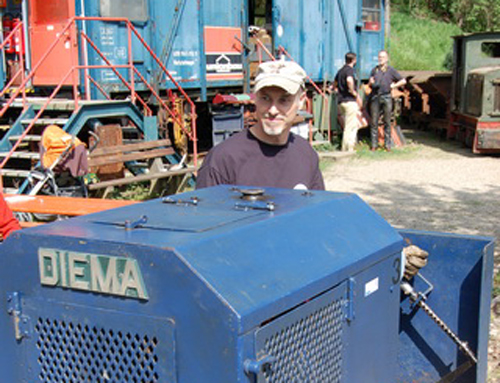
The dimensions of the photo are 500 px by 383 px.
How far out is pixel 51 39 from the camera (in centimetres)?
1158

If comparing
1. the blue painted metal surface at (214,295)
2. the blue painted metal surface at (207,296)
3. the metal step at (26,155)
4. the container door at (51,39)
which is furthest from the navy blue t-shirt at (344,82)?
the blue painted metal surface at (207,296)

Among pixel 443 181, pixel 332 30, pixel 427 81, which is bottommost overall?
pixel 443 181

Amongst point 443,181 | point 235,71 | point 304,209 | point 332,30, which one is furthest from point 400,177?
point 304,209

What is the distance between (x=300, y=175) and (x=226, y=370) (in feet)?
5.11

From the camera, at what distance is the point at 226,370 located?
172 cm

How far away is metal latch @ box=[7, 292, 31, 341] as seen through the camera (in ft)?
6.61

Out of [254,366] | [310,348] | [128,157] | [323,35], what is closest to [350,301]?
[310,348]

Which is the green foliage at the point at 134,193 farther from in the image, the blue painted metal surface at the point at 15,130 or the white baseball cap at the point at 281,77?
the white baseball cap at the point at 281,77

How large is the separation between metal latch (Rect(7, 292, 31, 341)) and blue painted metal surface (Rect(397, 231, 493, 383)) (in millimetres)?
1824

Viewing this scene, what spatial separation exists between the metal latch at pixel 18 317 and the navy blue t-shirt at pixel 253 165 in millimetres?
1208

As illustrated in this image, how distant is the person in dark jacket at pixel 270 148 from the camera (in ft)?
9.78

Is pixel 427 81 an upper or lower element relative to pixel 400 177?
upper

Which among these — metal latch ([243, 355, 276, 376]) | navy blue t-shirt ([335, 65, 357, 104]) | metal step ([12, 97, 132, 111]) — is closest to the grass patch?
navy blue t-shirt ([335, 65, 357, 104])

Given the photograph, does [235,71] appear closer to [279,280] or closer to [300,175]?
[300,175]
